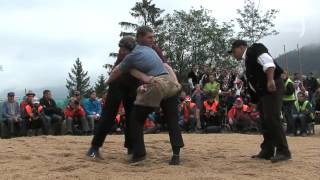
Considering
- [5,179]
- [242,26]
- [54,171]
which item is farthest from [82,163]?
[242,26]

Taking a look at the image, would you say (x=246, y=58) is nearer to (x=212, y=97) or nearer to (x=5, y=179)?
(x=5, y=179)

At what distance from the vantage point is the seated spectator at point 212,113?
16.0m

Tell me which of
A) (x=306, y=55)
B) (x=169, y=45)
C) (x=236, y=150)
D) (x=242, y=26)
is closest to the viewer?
(x=236, y=150)

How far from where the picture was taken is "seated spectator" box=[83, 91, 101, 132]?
16125 millimetres

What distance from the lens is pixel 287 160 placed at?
7.70 m

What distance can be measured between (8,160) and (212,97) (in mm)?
9446

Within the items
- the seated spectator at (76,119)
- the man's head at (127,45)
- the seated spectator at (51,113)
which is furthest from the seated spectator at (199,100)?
the man's head at (127,45)

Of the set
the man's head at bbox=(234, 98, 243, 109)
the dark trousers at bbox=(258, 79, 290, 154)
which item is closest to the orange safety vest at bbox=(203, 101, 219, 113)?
the man's head at bbox=(234, 98, 243, 109)

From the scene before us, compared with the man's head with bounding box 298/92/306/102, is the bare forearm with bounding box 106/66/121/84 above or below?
above

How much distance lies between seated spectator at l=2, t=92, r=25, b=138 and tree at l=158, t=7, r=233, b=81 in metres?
23.7

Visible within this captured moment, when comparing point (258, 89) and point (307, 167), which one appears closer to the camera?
point (307, 167)

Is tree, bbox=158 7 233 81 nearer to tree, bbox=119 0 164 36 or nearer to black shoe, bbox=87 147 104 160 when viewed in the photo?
tree, bbox=119 0 164 36

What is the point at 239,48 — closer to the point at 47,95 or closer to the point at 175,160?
the point at 175,160

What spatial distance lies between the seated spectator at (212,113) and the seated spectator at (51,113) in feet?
13.5
